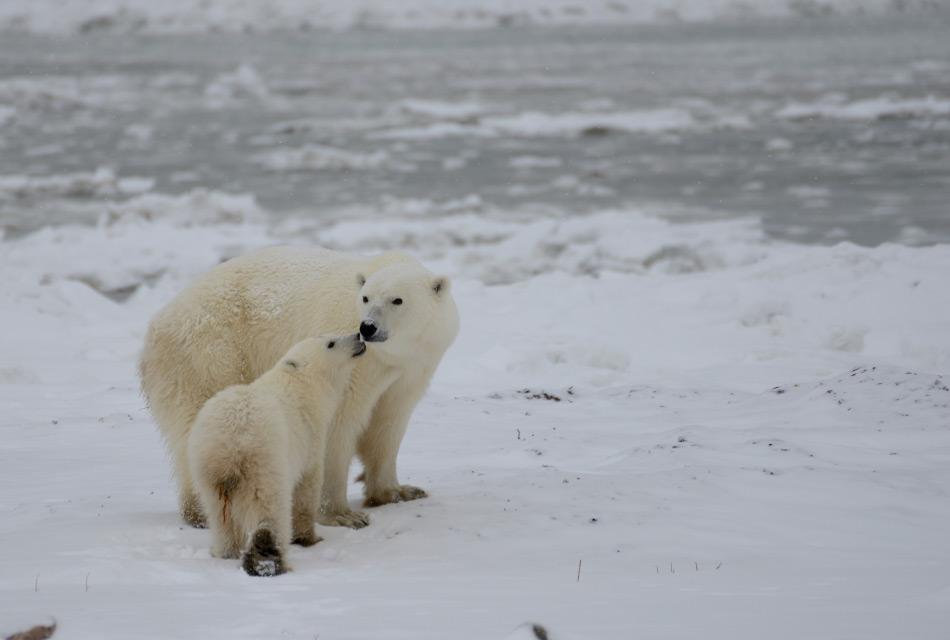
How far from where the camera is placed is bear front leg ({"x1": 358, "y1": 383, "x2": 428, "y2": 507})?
181 inches

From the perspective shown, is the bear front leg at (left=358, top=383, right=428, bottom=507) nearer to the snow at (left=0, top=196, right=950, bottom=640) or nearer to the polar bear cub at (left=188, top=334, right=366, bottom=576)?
the snow at (left=0, top=196, right=950, bottom=640)

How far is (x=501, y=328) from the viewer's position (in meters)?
8.55

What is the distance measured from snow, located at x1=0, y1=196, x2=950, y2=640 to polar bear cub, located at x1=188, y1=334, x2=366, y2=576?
12 cm

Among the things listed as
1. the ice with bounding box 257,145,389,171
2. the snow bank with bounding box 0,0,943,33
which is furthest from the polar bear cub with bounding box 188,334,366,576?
the snow bank with bounding box 0,0,943,33

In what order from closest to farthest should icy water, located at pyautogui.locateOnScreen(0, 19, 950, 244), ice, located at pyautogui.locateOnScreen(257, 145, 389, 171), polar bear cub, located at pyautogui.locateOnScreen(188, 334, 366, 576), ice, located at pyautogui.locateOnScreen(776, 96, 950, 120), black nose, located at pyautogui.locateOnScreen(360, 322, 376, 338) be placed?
polar bear cub, located at pyautogui.locateOnScreen(188, 334, 366, 576), black nose, located at pyautogui.locateOnScreen(360, 322, 376, 338), icy water, located at pyautogui.locateOnScreen(0, 19, 950, 244), ice, located at pyautogui.locateOnScreen(257, 145, 389, 171), ice, located at pyautogui.locateOnScreen(776, 96, 950, 120)

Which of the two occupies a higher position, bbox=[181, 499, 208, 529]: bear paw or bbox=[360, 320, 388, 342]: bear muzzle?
bbox=[360, 320, 388, 342]: bear muzzle

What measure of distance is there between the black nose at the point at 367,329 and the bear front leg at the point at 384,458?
1.84 ft

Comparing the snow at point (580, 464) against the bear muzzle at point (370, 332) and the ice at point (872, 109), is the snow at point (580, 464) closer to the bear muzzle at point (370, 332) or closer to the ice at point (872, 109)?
the bear muzzle at point (370, 332)

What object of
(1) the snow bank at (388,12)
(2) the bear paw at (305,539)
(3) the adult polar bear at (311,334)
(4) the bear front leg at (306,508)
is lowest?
(2) the bear paw at (305,539)

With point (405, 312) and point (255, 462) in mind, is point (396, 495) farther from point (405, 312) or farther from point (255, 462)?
point (255, 462)

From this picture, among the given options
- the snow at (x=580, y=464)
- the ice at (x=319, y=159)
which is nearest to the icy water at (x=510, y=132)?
the ice at (x=319, y=159)

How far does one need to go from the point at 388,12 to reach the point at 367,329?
45.5 meters

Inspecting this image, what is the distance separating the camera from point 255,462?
3754 mm

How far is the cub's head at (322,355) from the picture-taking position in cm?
409
